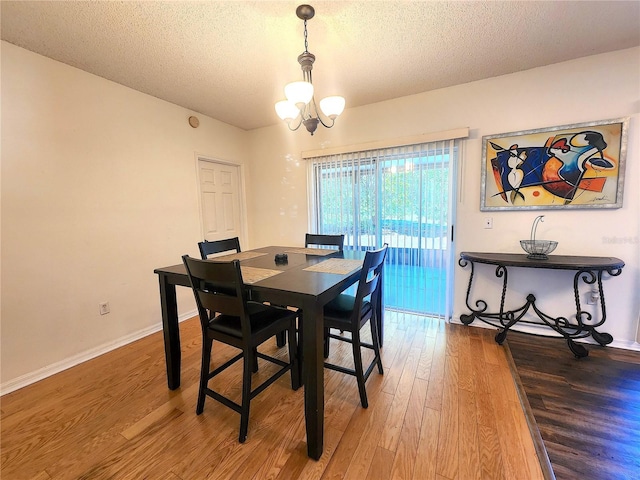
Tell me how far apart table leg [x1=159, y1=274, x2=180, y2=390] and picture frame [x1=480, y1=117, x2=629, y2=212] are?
2.78m

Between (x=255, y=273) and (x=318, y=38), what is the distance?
1.68 meters

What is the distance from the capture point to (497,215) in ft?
8.56

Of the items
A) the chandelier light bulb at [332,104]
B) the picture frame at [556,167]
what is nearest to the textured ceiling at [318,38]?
the chandelier light bulb at [332,104]

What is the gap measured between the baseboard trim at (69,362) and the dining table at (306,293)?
103cm

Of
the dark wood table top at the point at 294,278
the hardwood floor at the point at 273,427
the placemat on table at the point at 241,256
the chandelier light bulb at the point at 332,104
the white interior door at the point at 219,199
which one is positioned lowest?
the hardwood floor at the point at 273,427

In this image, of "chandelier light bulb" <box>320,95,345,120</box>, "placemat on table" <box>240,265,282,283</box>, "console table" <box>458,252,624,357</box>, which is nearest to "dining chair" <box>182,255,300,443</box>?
"placemat on table" <box>240,265,282,283</box>

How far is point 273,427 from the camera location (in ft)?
5.06

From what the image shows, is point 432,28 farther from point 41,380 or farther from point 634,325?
point 41,380

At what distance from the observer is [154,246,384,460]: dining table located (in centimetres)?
129

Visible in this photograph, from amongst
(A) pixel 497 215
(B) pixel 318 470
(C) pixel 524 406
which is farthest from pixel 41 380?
(A) pixel 497 215

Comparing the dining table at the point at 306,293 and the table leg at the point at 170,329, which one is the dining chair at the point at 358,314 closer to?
the dining table at the point at 306,293

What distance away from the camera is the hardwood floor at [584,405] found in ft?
4.23

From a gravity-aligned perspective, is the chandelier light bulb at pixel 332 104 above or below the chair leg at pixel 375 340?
above

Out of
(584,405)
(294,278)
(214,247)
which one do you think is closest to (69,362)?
(214,247)
